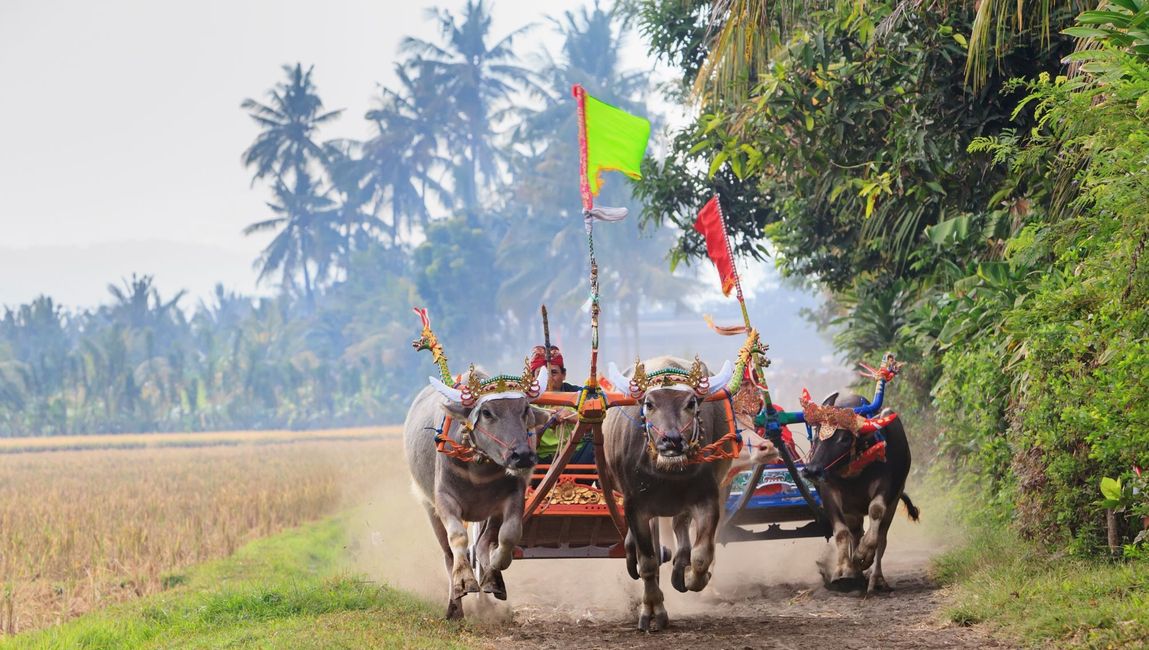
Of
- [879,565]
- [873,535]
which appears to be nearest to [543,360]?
[873,535]

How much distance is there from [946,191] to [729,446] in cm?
436

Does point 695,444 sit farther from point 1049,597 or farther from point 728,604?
point 728,604

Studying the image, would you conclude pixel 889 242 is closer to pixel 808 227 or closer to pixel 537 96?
pixel 808 227

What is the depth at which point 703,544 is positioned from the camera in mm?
7953

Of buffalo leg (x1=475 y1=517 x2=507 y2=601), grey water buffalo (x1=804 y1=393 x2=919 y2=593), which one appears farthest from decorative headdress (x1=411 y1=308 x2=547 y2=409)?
grey water buffalo (x1=804 y1=393 x2=919 y2=593)

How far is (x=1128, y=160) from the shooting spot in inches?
269

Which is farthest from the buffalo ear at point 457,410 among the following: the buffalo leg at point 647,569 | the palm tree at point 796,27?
the palm tree at point 796,27

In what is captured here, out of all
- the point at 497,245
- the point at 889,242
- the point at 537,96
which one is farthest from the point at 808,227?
the point at 537,96

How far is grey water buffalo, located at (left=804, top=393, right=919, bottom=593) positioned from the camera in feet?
30.1

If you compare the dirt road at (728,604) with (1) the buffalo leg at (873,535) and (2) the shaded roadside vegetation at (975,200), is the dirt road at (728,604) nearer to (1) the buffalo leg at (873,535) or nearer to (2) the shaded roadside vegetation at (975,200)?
(1) the buffalo leg at (873,535)

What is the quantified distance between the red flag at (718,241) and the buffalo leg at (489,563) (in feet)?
9.55

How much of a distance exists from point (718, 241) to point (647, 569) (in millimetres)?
3160

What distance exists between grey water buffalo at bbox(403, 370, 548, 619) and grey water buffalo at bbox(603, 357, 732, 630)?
0.63 meters

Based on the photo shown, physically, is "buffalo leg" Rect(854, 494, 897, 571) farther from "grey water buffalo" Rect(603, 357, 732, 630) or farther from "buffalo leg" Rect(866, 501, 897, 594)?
"grey water buffalo" Rect(603, 357, 732, 630)
